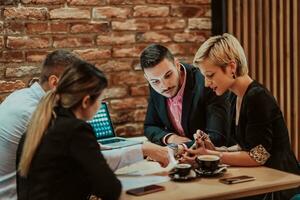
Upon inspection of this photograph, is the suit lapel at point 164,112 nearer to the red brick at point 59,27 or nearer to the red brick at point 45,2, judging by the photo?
the red brick at point 59,27

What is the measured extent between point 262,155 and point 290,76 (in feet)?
6.81

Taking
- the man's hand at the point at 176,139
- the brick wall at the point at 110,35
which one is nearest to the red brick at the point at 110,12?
the brick wall at the point at 110,35

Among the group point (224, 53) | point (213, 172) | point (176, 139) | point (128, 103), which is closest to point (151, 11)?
point (128, 103)

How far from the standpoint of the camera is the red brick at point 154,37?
12.5ft

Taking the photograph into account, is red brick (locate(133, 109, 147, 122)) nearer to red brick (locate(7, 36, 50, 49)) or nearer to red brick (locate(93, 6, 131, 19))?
red brick (locate(93, 6, 131, 19))

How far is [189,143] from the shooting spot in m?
2.73

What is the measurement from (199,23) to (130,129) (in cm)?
94

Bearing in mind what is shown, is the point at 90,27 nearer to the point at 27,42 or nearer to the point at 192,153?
the point at 27,42

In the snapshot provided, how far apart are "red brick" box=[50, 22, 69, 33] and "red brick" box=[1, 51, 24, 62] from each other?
0.87 feet

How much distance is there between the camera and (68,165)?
1.83 metres

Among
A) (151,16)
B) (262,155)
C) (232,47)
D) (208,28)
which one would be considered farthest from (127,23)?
(262,155)

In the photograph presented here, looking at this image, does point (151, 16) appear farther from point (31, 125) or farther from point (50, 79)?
point (31, 125)

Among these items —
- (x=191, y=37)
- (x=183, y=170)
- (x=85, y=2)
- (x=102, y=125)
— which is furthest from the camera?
(x=191, y=37)

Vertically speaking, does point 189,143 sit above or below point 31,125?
below
